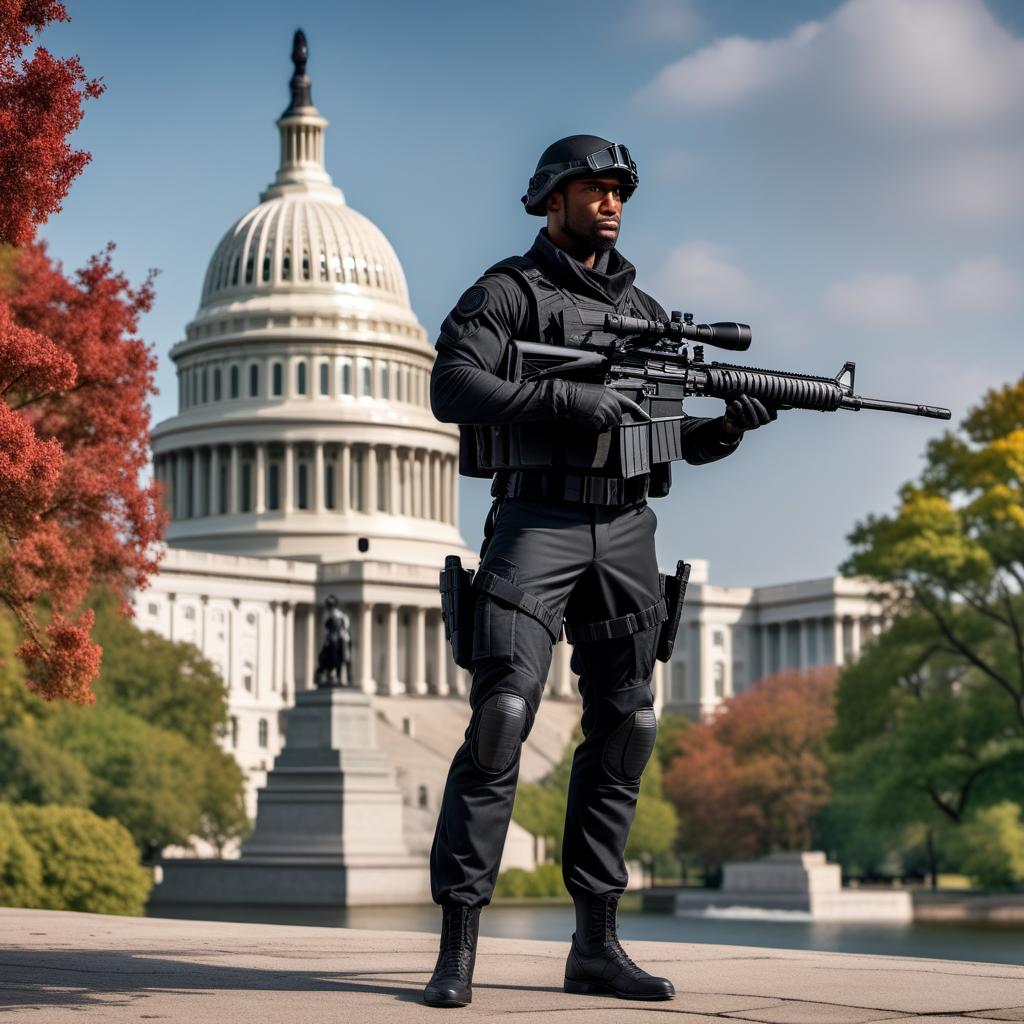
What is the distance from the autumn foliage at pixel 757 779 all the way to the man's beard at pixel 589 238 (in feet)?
238

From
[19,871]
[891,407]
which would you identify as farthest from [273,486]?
[891,407]

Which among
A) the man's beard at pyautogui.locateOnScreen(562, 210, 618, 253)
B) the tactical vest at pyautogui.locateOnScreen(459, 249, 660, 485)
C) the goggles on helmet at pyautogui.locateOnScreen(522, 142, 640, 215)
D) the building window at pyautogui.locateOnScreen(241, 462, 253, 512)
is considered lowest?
the tactical vest at pyautogui.locateOnScreen(459, 249, 660, 485)

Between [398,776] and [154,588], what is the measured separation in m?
43.7

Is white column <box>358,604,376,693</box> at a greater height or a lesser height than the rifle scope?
greater

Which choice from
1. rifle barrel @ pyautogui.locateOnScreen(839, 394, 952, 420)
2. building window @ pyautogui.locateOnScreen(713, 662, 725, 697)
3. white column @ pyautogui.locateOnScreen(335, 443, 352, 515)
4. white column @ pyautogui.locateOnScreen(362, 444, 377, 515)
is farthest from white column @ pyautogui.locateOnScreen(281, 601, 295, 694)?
rifle barrel @ pyautogui.locateOnScreen(839, 394, 952, 420)

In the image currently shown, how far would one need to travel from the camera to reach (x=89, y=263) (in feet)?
88.8

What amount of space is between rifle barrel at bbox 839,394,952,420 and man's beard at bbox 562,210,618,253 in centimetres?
138

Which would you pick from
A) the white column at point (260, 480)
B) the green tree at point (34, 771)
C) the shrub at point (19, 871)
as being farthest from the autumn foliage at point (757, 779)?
the white column at point (260, 480)

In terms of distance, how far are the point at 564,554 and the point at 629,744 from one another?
96cm

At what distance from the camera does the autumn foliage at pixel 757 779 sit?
278 ft

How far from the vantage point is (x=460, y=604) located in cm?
944

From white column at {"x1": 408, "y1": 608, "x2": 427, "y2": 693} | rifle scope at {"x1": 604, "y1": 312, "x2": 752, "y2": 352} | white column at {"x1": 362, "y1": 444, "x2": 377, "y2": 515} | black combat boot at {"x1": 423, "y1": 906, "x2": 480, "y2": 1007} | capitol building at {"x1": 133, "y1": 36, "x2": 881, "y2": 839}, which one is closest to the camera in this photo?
black combat boot at {"x1": 423, "y1": 906, "x2": 480, "y2": 1007}

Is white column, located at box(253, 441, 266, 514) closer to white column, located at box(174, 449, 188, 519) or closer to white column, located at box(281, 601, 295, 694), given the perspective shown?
white column, located at box(174, 449, 188, 519)

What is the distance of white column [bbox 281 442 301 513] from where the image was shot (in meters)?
139
